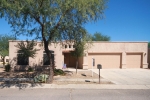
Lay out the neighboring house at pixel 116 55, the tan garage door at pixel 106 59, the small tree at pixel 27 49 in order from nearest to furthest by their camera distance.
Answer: the small tree at pixel 27 49
the neighboring house at pixel 116 55
the tan garage door at pixel 106 59

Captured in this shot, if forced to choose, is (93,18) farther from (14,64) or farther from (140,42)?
(140,42)

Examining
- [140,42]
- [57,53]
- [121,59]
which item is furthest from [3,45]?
[140,42]

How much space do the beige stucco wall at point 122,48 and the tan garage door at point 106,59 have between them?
2.07ft

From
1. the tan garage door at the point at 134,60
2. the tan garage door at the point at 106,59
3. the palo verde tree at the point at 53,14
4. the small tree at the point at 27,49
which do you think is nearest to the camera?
the palo verde tree at the point at 53,14

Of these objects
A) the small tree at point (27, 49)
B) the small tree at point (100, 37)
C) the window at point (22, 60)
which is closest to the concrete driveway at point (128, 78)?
the small tree at point (27, 49)

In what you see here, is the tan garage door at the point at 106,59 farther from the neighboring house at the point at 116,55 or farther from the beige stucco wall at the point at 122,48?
the beige stucco wall at the point at 122,48

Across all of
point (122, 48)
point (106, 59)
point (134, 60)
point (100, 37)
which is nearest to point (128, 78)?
point (106, 59)

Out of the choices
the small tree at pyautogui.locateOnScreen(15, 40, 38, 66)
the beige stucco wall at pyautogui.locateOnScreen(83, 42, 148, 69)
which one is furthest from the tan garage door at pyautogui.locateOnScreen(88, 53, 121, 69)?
the small tree at pyautogui.locateOnScreen(15, 40, 38, 66)

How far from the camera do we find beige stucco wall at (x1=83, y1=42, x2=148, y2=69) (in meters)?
23.5

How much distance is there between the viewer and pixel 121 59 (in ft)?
78.4

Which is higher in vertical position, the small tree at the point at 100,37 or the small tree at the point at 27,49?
the small tree at the point at 100,37

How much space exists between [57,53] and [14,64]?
558 centimetres

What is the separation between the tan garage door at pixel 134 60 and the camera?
949 inches

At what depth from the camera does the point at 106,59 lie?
78.1ft
